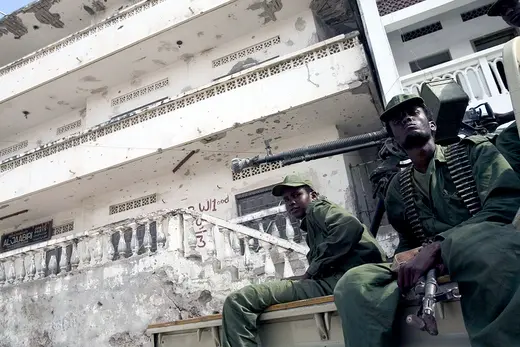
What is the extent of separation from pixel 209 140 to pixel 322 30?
→ 3954 mm

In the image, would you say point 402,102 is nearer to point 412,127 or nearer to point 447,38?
point 412,127

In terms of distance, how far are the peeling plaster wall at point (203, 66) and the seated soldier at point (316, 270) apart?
7023mm

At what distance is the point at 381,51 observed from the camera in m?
6.65

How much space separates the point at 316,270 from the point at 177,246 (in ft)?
9.28

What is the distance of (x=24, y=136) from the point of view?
42.0 feet

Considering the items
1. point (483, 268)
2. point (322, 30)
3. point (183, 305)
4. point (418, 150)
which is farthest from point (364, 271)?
point (322, 30)

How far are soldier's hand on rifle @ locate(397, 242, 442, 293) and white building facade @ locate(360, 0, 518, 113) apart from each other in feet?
16.9

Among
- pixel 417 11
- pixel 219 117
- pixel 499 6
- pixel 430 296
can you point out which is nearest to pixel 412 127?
pixel 499 6

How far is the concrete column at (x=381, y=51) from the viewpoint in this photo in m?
6.27

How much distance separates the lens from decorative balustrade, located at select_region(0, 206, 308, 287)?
5.01 meters

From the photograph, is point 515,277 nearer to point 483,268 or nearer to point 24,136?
point 483,268

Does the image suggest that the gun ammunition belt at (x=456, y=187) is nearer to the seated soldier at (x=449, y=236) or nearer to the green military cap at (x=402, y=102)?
the seated soldier at (x=449, y=236)

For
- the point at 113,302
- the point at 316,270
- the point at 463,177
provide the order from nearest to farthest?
the point at 463,177 < the point at 316,270 < the point at 113,302

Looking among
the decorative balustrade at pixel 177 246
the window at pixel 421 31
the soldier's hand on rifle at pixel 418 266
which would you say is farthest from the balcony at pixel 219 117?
the soldier's hand on rifle at pixel 418 266
